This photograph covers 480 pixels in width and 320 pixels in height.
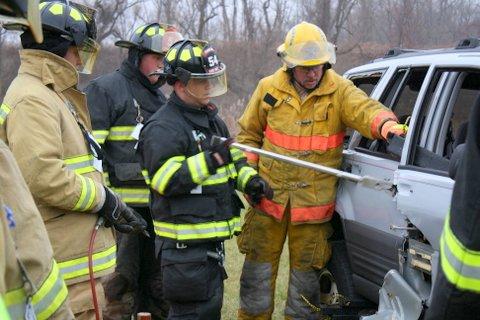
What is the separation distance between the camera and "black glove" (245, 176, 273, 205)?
3668 millimetres

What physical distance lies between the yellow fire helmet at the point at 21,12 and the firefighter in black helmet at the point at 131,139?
275cm

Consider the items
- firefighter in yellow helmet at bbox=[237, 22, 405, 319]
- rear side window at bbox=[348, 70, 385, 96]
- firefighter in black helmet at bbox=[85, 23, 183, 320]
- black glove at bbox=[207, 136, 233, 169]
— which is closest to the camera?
black glove at bbox=[207, 136, 233, 169]

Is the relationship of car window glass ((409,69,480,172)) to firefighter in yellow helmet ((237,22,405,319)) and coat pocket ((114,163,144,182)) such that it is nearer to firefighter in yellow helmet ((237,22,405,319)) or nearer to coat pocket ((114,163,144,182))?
firefighter in yellow helmet ((237,22,405,319))

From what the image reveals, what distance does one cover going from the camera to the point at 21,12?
1.30m

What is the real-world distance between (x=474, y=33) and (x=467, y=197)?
1699 cm

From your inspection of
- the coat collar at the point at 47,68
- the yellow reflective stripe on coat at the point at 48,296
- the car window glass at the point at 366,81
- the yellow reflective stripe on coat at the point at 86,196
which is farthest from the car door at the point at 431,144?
the yellow reflective stripe on coat at the point at 48,296

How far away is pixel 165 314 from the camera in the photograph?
4.37 metres

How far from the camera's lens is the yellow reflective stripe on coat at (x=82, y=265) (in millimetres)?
2809

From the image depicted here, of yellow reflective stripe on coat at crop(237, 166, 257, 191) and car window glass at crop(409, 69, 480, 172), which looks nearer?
car window glass at crop(409, 69, 480, 172)

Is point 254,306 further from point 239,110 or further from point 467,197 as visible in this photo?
point 239,110

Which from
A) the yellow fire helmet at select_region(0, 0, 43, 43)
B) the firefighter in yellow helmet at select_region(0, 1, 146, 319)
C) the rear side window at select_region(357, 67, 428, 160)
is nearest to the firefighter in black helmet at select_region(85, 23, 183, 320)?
the firefighter in yellow helmet at select_region(0, 1, 146, 319)

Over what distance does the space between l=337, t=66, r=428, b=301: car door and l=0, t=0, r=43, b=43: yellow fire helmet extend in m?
2.44

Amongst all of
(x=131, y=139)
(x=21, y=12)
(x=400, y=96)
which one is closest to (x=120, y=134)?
(x=131, y=139)

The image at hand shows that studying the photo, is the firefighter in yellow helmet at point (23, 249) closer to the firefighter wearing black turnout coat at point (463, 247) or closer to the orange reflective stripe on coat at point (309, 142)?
the firefighter wearing black turnout coat at point (463, 247)
